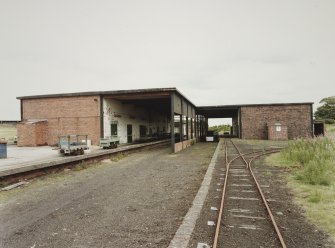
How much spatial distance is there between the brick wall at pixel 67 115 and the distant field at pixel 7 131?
34.9 feet

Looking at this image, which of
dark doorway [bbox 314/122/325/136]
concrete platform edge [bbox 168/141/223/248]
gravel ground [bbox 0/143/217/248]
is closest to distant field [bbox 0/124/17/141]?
gravel ground [bbox 0/143/217/248]

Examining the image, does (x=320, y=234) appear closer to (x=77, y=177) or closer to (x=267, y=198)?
(x=267, y=198)

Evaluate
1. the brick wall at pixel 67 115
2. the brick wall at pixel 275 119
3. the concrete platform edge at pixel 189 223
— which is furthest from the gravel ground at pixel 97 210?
the brick wall at pixel 275 119

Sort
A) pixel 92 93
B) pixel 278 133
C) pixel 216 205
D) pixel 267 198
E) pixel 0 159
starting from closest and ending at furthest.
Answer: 1. pixel 216 205
2. pixel 267 198
3. pixel 0 159
4. pixel 92 93
5. pixel 278 133

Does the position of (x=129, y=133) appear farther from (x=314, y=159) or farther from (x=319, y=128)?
(x=319, y=128)

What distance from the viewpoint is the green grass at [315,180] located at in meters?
5.50

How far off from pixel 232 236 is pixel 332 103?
9455cm

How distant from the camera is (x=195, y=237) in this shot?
4.57 metres

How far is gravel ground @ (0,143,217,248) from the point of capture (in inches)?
183

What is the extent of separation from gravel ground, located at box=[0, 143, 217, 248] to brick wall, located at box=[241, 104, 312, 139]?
27.5 meters

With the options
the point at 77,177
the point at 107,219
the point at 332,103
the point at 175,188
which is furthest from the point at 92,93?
the point at 332,103

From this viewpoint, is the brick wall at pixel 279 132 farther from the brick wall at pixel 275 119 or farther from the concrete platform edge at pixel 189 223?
the concrete platform edge at pixel 189 223

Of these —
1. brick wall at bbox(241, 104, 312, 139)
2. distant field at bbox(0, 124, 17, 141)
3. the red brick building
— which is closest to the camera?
the red brick building

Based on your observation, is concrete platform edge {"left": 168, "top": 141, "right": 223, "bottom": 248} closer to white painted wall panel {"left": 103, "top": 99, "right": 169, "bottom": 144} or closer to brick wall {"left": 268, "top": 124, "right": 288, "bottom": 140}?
white painted wall panel {"left": 103, "top": 99, "right": 169, "bottom": 144}
